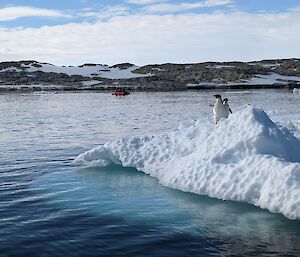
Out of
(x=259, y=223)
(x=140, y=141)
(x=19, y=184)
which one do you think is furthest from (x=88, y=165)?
(x=259, y=223)

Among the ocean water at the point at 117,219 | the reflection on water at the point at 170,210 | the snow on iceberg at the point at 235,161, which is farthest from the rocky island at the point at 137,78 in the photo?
the reflection on water at the point at 170,210

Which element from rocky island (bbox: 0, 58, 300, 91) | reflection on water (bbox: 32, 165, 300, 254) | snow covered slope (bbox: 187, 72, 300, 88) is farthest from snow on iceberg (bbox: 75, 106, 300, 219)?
snow covered slope (bbox: 187, 72, 300, 88)

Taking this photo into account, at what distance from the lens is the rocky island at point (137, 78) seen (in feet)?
301

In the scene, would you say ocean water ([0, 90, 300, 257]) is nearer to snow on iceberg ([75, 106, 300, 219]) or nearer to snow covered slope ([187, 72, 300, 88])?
snow on iceberg ([75, 106, 300, 219])

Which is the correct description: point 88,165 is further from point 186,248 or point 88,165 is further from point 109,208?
point 186,248

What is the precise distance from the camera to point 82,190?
46.3 feet

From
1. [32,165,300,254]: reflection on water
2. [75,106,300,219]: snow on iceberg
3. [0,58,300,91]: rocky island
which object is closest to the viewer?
[32,165,300,254]: reflection on water

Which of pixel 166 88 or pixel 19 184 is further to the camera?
pixel 166 88

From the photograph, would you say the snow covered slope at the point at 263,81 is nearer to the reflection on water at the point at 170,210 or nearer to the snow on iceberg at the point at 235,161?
the snow on iceberg at the point at 235,161

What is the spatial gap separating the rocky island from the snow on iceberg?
7069 cm

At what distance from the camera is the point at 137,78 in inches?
4097

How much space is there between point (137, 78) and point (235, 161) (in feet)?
301

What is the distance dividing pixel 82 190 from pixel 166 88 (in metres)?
75.7

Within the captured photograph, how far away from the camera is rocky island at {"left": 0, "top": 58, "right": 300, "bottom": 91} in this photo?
3612 inches
